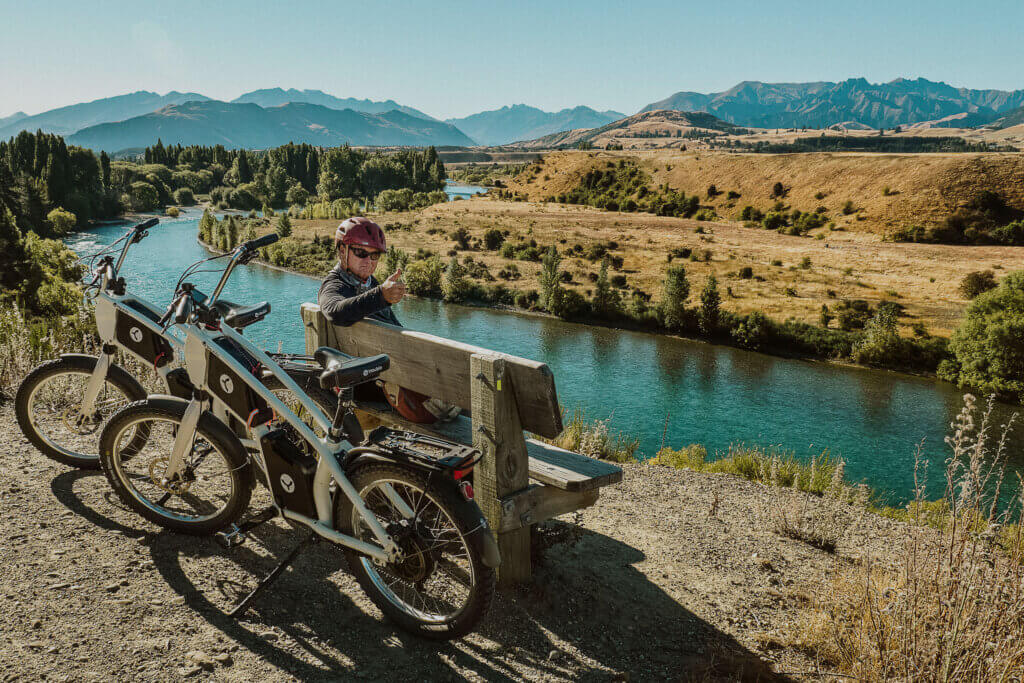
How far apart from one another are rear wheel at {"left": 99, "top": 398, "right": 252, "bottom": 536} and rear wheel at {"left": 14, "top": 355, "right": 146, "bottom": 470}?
0.20 metres

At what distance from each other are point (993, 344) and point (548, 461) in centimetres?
3604

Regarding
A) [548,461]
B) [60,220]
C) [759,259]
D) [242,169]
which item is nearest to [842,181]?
[759,259]

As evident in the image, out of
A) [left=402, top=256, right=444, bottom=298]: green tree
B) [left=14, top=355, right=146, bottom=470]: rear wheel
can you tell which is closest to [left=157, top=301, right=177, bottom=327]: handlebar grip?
[left=14, top=355, right=146, bottom=470]: rear wheel

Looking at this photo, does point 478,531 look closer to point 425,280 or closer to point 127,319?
point 127,319

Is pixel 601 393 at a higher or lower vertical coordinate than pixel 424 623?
lower

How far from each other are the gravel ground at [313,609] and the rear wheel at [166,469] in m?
0.16

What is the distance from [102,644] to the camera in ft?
11.2

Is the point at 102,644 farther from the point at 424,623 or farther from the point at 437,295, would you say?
the point at 437,295

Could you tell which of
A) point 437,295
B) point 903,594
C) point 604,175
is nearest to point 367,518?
point 903,594

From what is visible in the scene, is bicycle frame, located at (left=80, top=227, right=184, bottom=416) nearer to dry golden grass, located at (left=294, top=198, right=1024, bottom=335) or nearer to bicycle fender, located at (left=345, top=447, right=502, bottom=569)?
bicycle fender, located at (left=345, top=447, right=502, bottom=569)

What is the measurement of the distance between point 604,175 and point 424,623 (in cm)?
12762

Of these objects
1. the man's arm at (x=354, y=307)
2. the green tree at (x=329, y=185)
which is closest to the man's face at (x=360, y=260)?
the man's arm at (x=354, y=307)

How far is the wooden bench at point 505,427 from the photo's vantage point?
12.0ft

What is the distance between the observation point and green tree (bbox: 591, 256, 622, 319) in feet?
145
